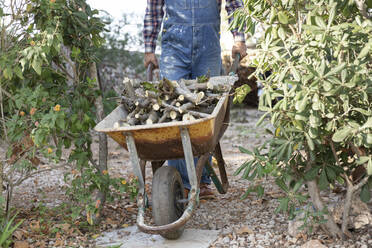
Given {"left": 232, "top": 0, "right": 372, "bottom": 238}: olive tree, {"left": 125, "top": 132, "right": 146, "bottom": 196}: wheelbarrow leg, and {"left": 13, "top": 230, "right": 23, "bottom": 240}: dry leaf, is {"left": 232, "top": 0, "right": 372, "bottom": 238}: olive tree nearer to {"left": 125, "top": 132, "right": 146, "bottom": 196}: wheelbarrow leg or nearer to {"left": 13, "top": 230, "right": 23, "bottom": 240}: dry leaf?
{"left": 125, "top": 132, "right": 146, "bottom": 196}: wheelbarrow leg

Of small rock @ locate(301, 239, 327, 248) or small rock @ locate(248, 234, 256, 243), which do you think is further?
small rock @ locate(248, 234, 256, 243)

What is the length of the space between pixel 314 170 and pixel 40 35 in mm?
1815

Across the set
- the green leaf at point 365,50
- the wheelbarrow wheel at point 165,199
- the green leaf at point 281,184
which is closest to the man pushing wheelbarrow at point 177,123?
the wheelbarrow wheel at point 165,199

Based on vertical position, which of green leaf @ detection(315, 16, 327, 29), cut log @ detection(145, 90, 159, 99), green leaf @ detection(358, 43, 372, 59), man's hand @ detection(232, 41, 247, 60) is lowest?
cut log @ detection(145, 90, 159, 99)

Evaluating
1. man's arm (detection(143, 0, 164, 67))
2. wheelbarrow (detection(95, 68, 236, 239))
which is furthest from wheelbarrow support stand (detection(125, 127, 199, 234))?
man's arm (detection(143, 0, 164, 67))

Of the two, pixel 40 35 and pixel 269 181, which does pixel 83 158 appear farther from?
pixel 269 181

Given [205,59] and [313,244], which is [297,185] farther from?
[205,59]

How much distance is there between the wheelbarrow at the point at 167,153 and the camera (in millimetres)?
2510

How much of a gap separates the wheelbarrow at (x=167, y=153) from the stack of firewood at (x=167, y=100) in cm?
8

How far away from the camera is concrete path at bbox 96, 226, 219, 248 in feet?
8.89

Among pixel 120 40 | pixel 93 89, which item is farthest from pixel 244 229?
pixel 120 40

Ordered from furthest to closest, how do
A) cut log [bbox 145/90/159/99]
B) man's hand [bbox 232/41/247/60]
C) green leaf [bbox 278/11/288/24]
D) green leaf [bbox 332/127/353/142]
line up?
man's hand [bbox 232/41/247/60] → cut log [bbox 145/90/159/99] → green leaf [bbox 278/11/288/24] → green leaf [bbox 332/127/353/142]

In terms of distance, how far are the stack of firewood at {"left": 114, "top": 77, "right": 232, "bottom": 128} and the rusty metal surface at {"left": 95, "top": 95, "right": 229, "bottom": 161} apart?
69 mm

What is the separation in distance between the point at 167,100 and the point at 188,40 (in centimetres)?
94
